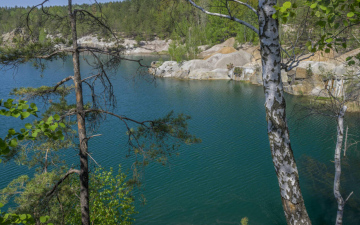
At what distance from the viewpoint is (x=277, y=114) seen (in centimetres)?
298

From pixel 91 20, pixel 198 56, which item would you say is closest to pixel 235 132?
pixel 91 20

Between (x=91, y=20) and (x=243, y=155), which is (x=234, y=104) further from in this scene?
(x=91, y=20)

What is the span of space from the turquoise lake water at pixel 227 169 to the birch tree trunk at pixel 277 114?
2.52m

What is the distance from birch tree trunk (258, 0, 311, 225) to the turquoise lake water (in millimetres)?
2516

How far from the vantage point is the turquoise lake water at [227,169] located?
30.5ft

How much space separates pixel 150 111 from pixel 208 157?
706 centimetres

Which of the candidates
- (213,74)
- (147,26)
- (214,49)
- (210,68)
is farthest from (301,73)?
(147,26)

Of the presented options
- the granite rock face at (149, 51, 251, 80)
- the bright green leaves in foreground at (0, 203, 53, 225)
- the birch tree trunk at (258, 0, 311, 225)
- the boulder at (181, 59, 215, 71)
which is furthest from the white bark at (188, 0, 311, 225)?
the boulder at (181, 59, 215, 71)

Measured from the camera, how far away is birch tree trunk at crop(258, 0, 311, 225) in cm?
284

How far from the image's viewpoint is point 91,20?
5117 millimetres

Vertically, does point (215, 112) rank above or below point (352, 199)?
above

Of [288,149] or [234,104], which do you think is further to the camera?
[234,104]

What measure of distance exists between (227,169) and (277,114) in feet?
30.2

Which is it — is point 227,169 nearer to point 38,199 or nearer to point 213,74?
point 38,199
